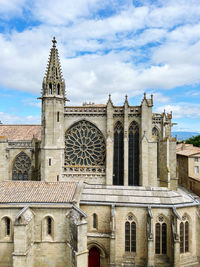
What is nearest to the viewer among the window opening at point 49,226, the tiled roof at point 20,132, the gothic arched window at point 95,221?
the window opening at point 49,226

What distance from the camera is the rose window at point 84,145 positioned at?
26172 millimetres

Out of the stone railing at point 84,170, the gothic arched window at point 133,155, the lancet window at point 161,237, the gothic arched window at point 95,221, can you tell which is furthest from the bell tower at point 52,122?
the lancet window at point 161,237

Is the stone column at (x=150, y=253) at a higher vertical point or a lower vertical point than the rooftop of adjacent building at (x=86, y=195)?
lower

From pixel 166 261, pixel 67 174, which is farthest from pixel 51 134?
pixel 166 261

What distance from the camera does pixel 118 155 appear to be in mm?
25984

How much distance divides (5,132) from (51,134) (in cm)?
1255

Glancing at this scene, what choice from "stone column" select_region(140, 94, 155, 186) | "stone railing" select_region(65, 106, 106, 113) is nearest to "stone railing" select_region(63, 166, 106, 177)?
"stone column" select_region(140, 94, 155, 186)

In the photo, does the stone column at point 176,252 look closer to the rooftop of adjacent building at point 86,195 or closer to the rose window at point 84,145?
the rooftop of adjacent building at point 86,195

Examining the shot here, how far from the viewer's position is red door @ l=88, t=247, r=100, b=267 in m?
18.0

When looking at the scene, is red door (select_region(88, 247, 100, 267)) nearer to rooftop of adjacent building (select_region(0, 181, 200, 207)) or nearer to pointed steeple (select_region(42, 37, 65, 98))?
rooftop of adjacent building (select_region(0, 181, 200, 207))

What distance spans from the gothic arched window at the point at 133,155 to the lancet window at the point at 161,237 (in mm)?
8307

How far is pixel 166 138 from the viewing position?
26.1m

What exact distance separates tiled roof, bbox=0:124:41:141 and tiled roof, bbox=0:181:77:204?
1328 cm

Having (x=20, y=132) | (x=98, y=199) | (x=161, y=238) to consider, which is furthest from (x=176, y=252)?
(x=20, y=132)
